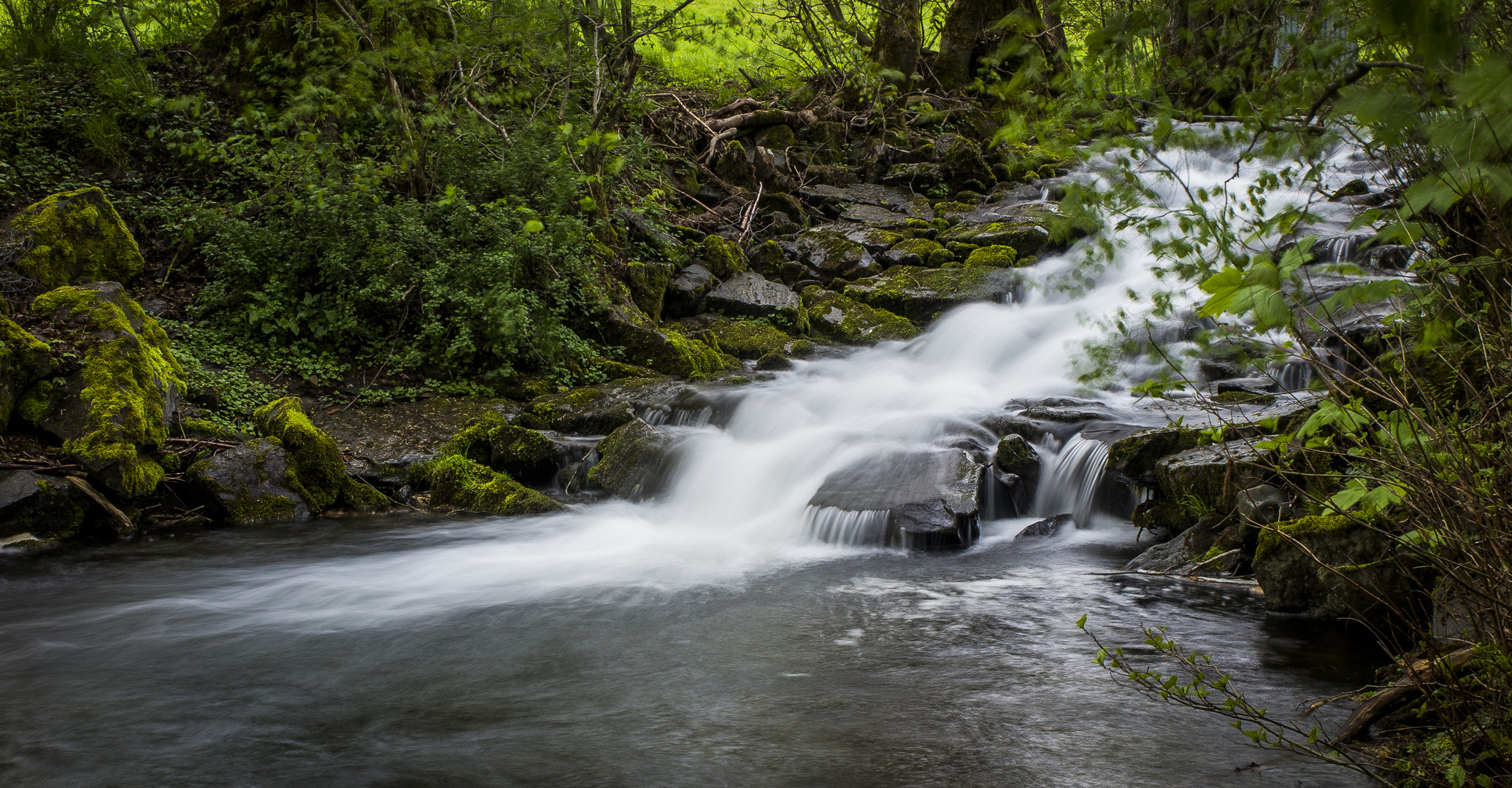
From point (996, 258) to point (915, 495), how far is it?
28.1ft

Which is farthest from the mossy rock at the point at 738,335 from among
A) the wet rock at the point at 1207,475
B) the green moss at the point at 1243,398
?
the wet rock at the point at 1207,475

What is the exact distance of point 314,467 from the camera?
8.45 meters

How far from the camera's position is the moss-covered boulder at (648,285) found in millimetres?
13289

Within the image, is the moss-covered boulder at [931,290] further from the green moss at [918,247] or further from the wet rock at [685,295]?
the wet rock at [685,295]

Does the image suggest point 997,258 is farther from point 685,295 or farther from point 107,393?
point 107,393

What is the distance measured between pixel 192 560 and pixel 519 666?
3587 millimetres

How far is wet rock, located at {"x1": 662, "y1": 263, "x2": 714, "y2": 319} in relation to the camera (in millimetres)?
13867

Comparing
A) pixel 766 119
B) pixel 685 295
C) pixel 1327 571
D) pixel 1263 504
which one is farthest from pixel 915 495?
pixel 766 119

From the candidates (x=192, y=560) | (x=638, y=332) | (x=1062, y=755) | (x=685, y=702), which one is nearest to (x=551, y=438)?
(x=638, y=332)

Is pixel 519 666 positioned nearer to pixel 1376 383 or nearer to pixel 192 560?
pixel 192 560

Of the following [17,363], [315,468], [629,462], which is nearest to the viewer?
[17,363]

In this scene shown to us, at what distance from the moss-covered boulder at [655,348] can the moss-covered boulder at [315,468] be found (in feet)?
14.1

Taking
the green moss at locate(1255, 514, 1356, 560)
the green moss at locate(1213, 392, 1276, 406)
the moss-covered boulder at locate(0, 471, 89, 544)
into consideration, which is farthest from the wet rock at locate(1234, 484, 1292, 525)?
the moss-covered boulder at locate(0, 471, 89, 544)

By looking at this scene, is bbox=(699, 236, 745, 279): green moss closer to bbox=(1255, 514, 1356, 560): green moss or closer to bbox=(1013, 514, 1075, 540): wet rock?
bbox=(1013, 514, 1075, 540): wet rock
